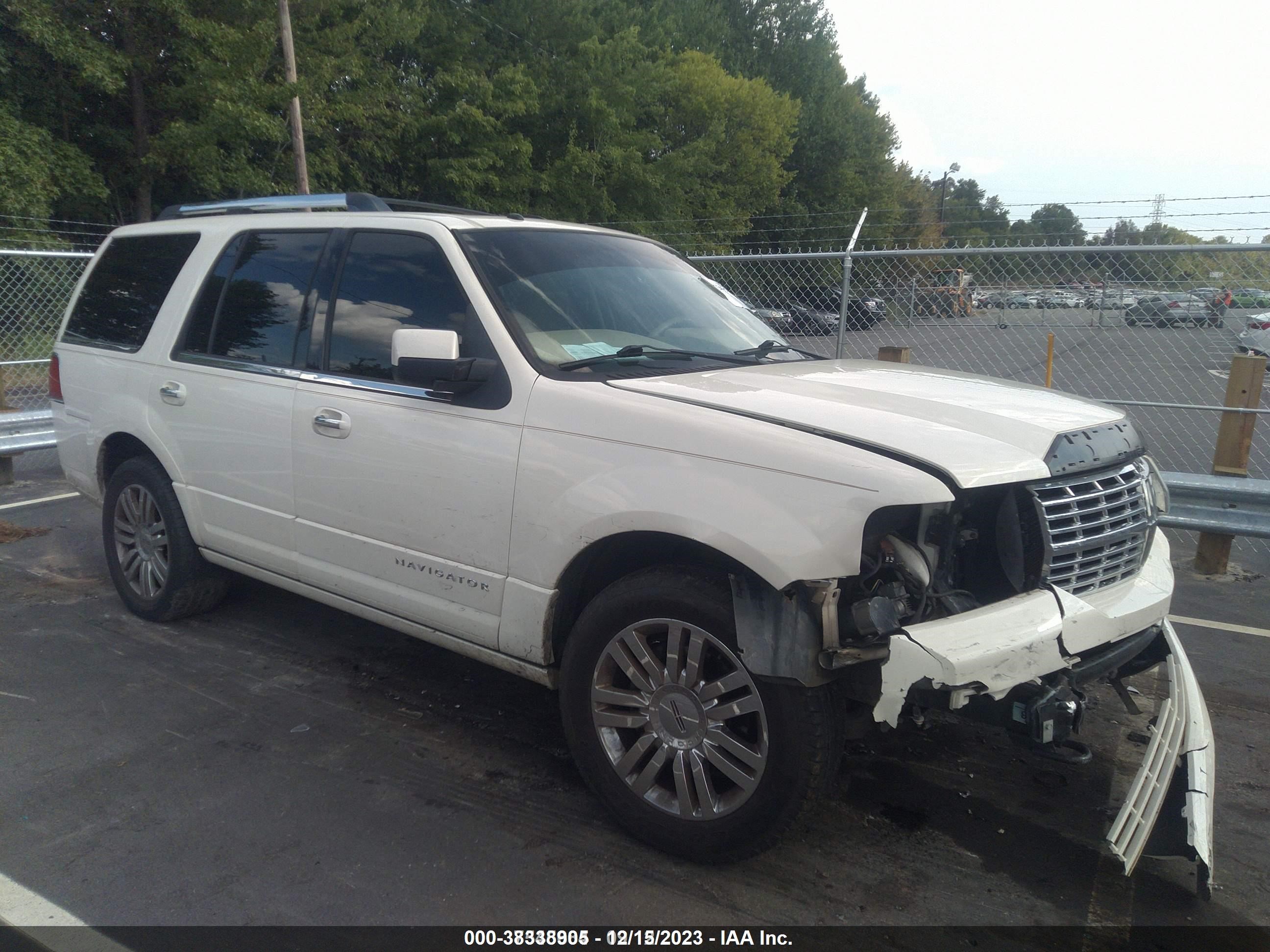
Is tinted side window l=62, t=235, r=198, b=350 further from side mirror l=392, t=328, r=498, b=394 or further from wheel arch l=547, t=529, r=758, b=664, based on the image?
wheel arch l=547, t=529, r=758, b=664

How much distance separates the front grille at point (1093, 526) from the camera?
274cm

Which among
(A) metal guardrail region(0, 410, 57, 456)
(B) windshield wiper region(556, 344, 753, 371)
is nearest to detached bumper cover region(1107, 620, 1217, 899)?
(B) windshield wiper region(556, 344, 753, 371)

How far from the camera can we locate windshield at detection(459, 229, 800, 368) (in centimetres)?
351

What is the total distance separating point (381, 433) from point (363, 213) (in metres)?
1.07

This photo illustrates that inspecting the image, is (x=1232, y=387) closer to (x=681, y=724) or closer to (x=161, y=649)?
(x=681, y=724)

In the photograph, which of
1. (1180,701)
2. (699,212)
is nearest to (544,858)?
(1180,701)

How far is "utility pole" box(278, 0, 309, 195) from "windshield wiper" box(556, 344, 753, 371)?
19.2 m

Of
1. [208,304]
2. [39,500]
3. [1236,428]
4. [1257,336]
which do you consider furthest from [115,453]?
[1257,336]

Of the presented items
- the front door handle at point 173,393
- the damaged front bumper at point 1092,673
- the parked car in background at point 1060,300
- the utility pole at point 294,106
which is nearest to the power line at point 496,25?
the utility pole at point 294,106

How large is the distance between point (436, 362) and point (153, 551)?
2612 mm

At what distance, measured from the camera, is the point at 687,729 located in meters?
2.92

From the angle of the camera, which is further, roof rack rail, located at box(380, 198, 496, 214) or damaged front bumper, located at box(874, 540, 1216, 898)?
roof rack rail, located at box(380, 198, 496, 214)

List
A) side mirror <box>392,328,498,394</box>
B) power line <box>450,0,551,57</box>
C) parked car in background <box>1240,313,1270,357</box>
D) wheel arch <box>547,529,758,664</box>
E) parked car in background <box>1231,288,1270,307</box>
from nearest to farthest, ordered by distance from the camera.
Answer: wheel arch <box>547,529,758,664</box>, side mirror <box>392,328,498,394</box>, parked car in background <box>1231,288,1270,307</box>, parked car in background <box>1240,313,1270,357</box>, power line <box>450,0,551,57</box>

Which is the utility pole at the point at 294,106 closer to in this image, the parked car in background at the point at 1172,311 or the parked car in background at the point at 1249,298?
the parked car in background at the point at 1172,311
